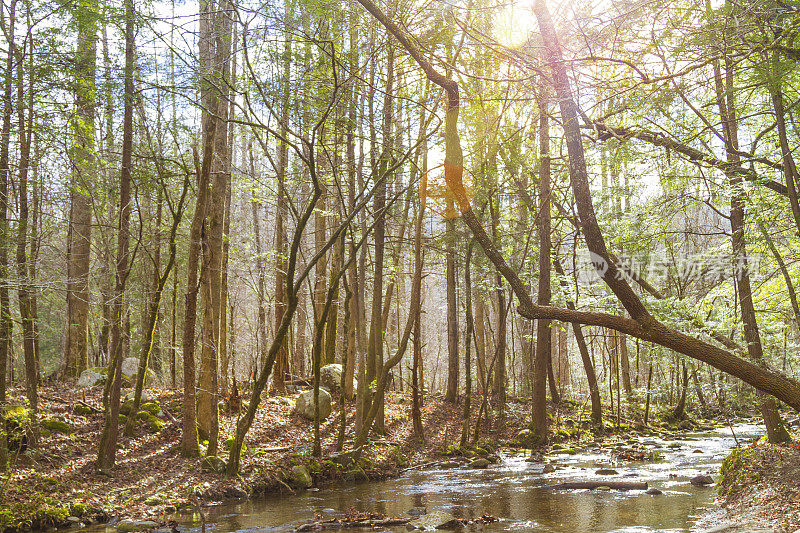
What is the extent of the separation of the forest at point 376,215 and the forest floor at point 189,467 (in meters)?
0.06

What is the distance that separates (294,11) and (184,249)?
9.44 meters

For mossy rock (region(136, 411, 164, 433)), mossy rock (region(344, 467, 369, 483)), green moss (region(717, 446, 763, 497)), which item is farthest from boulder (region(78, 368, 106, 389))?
green moss (region(717, 446, 763, 497))

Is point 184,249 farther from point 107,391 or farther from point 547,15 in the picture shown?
point 547,15

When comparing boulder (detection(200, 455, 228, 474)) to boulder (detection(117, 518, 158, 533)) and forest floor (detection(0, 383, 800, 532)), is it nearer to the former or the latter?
forest floor (detection(0, 383, 800, 532))

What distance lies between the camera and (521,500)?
925cm

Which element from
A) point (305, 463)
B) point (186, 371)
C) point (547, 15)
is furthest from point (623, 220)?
point (186, 371)

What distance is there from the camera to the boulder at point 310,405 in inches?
576

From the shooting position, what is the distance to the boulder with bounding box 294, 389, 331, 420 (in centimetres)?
1464

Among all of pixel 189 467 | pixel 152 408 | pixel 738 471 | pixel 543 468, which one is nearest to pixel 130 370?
pixel 152 408

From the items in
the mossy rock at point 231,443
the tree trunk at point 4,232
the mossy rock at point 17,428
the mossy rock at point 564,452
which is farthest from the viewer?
the mossy rock at point 564,452

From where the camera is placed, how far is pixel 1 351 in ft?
27.8

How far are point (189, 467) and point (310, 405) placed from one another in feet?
15.9

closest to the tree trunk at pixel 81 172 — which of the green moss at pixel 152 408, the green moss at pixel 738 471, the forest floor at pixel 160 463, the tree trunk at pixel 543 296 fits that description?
the forest floor at pixel 160 463

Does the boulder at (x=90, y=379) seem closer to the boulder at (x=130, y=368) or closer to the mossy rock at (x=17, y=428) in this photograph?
the boulder at (x=130, y=368)
